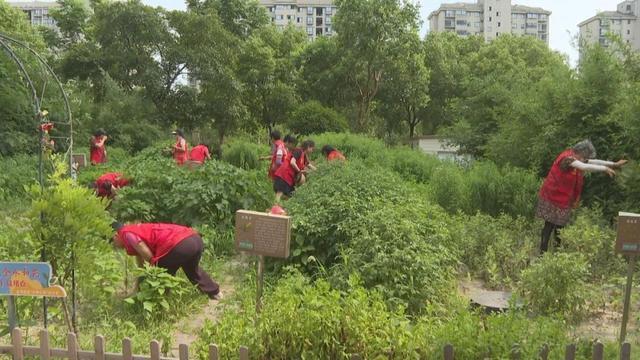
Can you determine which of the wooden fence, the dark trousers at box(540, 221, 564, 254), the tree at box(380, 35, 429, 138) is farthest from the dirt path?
the tree at box(380, 35, 429, 138)

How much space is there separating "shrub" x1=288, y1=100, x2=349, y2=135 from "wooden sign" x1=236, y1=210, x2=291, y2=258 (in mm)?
16811

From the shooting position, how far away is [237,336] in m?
3.59

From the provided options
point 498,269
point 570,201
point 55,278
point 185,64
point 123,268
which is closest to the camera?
point 55,278

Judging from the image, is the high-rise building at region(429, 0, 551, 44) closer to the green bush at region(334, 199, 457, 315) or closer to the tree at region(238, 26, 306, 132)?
the tree at region(238, 26, 306, 132)

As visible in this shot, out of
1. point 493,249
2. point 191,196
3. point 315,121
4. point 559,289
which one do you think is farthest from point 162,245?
point 315,121

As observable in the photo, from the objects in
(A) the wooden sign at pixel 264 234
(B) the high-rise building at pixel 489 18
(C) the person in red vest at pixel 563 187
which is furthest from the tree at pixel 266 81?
(B) the high-rise building at pixel 489 18

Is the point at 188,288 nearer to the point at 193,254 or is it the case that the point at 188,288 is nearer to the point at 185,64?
the point at 193,254

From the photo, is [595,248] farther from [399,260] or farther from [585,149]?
[399,260]

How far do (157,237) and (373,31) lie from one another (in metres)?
20.2

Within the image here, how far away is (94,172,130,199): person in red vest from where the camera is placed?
745cm

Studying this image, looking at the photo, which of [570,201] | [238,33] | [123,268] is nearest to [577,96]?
[570,201]

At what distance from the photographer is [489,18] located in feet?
330

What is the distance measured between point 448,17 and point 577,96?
103468 mm

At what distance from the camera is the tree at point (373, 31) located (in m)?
23.6
